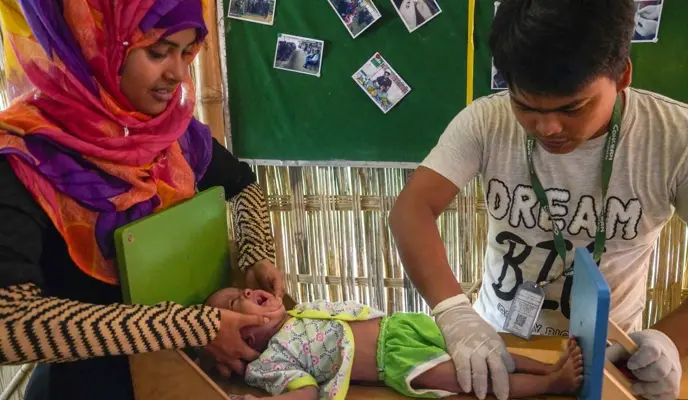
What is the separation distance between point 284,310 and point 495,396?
1.67ft

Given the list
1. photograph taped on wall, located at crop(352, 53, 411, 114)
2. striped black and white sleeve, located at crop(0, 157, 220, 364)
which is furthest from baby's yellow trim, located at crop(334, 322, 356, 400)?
photograph taped on wall, located at crop(352, 53, 411, 114)

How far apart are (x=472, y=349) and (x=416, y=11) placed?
1.27m

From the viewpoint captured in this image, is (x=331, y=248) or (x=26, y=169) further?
(x=331, y=248)

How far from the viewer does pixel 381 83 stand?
78.4 inches

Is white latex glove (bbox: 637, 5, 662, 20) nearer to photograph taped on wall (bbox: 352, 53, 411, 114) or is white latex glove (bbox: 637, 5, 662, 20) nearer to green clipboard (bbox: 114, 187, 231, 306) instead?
photograph taped on wall (bbox: 352, 53, 411, 114)

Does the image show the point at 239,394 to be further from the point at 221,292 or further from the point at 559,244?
the point at 559,244

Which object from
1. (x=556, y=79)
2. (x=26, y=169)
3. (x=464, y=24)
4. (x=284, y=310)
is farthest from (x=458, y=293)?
(x=464, y=24)

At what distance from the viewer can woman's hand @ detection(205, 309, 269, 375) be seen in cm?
101

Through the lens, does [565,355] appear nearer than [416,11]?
Yes

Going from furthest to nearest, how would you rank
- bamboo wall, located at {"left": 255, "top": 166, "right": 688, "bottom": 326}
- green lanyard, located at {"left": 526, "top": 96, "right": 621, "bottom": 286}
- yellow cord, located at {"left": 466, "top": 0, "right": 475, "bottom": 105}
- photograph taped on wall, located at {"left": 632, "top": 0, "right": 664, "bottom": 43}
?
bamboo wall, located at {"left": 255, "top": 166, "right": 688, "bottom": 326} < yellow cord, located at {"left": 466, "top": 0, "right": 475, "bottom": 105} < photograph taped on wall, located at {"left": 632, "top": 0, "right": 664, "bottom": 43} < green lanyard, located at {"left": 526, "top": 96, "right": 621, "bottom": 286}

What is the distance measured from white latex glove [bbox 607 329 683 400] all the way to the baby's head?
71 cm

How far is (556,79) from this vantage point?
3.14 feet

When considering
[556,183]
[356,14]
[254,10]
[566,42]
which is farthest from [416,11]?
[566,42]

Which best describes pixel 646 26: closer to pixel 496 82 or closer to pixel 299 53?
pixel 496 82
